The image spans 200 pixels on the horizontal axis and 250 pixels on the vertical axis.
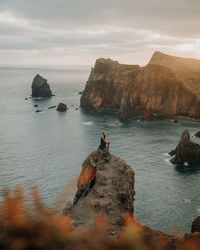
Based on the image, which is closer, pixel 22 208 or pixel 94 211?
pixel 22 208

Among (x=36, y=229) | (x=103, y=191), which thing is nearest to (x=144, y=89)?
(x=103, y=191)

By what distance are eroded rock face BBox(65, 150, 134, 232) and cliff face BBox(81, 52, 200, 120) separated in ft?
260

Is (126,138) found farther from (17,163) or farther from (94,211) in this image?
(94,211)

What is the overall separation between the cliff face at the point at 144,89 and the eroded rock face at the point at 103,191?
7912 cm

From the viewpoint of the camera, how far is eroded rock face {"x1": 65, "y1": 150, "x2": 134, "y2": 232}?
22.3 m

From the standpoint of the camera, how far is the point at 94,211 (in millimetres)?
22875

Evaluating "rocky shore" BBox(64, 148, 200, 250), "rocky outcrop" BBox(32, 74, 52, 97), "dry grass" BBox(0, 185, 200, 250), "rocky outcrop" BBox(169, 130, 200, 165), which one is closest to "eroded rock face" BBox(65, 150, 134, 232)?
"rocky shore" BBox(64, 148, 200, 250)

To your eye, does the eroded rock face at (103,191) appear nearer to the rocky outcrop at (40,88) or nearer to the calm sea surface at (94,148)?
the calm sea surface at (94,148)

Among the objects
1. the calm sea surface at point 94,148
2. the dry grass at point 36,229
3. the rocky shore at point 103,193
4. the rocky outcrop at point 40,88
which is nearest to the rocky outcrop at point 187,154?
the calm sea surface at point 94,148

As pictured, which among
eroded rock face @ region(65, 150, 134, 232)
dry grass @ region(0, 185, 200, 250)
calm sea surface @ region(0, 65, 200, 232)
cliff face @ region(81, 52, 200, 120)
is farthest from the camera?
cliff face @ region(81, 52, 200, 120)

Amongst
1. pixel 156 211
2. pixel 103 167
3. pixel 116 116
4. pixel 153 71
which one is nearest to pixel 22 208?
pixel 103 167

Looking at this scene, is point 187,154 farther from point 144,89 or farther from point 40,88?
point 40,88

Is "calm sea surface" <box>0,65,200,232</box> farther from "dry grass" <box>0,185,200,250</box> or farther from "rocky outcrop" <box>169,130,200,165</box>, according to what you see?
"dry grass" <box>0,185,200,250</box>

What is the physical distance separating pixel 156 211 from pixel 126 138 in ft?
138
